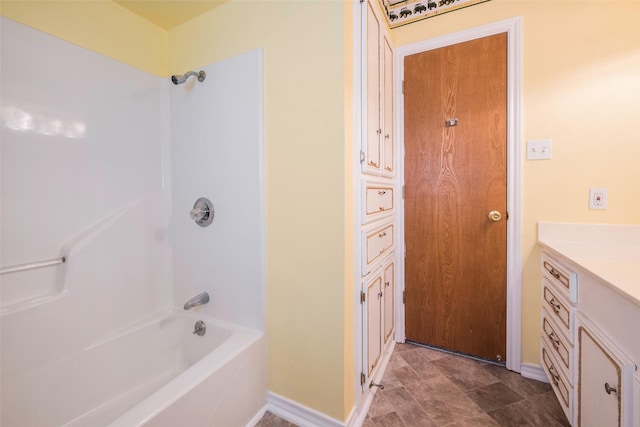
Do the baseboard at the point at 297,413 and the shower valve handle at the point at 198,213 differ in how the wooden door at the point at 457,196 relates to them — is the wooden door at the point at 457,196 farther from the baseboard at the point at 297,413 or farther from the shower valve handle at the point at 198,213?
the shower valve handle at the point at 198,213

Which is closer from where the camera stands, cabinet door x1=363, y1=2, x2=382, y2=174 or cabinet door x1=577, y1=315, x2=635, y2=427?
cabinet door x1=577, y1=315, x2=635, y2=427

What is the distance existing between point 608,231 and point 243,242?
1.97 meters

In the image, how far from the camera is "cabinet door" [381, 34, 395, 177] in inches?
63.5

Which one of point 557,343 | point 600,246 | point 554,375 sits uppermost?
point 600,246

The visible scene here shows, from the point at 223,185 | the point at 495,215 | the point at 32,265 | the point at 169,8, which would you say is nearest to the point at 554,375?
the point at 495,215

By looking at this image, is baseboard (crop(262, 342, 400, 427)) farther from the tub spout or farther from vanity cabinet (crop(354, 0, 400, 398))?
the tub spout

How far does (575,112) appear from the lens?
1.46 meters

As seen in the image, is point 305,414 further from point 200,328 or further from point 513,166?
point 513,166

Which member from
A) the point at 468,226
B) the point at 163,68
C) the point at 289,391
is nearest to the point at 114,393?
the point at 289,391

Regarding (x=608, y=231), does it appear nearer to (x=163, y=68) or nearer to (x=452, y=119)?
(x=452, y=119)

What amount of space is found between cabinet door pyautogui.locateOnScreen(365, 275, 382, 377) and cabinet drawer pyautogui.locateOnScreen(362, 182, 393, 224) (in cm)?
37


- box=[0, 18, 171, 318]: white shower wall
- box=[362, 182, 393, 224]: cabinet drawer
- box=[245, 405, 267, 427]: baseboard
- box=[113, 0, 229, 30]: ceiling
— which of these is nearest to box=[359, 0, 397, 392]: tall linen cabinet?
box=[362, 182, 393, 224]: cabinet drawer

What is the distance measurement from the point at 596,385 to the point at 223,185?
5.90 ft

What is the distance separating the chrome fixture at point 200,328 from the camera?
148 centimetres
